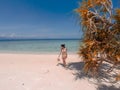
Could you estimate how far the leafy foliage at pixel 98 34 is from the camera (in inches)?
347

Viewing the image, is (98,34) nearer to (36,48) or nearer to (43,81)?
(43,81)

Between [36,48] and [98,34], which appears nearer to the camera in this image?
[98,34]

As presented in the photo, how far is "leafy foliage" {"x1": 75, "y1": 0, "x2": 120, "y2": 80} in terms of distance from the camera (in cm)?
881

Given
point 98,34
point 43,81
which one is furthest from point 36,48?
point 98,34

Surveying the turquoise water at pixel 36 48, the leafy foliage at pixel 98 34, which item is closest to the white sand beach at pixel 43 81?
the leafy foliage at pixel 98 34

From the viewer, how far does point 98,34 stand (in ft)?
30.8

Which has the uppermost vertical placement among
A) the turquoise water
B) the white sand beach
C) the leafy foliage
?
the leafy foliage

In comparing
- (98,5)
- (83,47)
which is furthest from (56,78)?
(98,5)

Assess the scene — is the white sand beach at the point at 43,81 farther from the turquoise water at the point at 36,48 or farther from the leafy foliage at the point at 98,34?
the turquoise water at the point at 36,48

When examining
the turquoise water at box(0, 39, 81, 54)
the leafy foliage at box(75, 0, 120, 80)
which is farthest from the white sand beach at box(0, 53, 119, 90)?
the turquoise water at box(0, 39, 81, 54)

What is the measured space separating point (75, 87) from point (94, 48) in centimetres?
186

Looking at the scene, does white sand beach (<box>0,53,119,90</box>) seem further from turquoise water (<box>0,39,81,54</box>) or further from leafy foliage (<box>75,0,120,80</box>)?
turquoise water (<box>0,39,81,54</box>)

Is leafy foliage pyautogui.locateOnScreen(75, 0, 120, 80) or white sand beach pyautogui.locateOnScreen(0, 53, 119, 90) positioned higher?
leafy foliage pyautogui.locateOnScreen(75, 0, 120, 80)

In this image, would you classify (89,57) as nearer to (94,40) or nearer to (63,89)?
(94,40)
